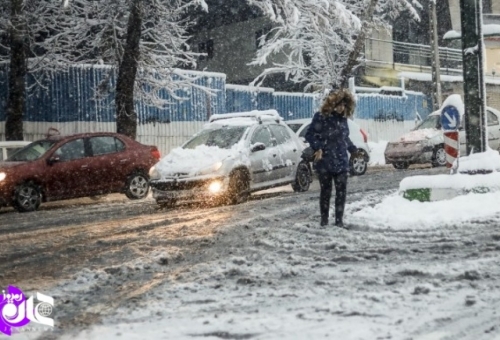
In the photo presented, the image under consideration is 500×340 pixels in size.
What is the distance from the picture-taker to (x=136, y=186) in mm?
15188

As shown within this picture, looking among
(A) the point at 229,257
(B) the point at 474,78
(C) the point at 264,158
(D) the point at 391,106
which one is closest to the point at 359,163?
(C) the point at 264,158

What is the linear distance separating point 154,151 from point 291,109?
38.9 ft

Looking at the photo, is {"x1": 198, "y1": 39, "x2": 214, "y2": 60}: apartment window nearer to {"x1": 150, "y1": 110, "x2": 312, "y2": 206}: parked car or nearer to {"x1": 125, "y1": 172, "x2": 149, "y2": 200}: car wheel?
{"x1": 125, "y1": 172, "x2": 149, "y2": 200}: car wheel

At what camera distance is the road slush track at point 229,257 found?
17.9 ft

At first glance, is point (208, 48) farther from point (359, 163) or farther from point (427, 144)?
point (359, 163)

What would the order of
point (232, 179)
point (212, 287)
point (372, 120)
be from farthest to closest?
point (372, 120) < point (232, 179) < point (212, 287)

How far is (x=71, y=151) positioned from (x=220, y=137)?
3.21 meters

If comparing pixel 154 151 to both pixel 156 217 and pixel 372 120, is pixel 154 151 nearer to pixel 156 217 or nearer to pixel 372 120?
pixel 156 217

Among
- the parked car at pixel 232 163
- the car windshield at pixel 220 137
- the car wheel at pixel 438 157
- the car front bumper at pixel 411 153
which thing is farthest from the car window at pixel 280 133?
the car wheel at pixel 438 157

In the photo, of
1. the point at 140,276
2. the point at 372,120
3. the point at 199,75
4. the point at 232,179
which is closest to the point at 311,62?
the point at 372,120

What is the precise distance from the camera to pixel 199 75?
2256 cm

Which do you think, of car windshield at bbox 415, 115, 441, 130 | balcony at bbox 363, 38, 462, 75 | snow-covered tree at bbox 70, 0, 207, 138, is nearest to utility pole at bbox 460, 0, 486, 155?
snow-covered tree at bbox 70, 0, 207, 138

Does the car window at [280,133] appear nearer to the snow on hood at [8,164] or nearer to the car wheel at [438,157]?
the snow on hood at [8,164]

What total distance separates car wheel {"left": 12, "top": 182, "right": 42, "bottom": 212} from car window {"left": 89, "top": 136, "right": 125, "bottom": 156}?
1528 mm
